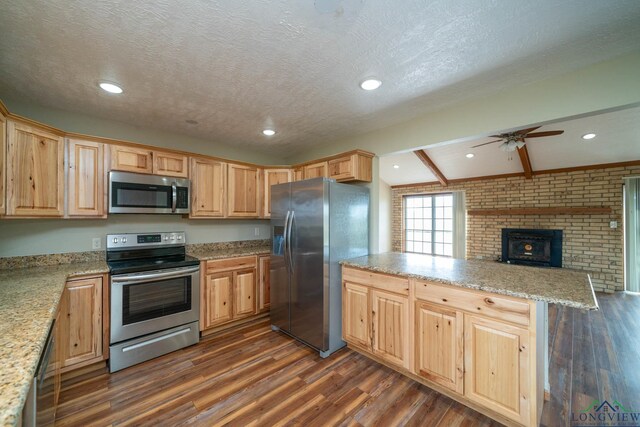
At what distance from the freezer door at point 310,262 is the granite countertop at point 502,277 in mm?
329

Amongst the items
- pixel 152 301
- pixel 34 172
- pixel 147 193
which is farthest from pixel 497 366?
pixel 34 172

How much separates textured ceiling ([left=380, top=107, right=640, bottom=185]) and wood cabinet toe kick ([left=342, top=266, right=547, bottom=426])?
1614 mm

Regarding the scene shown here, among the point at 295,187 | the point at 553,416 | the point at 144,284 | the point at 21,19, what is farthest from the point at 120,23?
the point at 553,416

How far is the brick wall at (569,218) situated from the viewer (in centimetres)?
463

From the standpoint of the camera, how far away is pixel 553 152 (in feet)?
14.9

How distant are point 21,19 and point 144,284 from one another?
208cm

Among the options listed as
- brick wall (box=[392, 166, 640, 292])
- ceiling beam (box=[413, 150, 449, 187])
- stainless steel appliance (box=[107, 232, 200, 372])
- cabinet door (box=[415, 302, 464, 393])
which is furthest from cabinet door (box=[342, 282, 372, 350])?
brick wall (box=[392, 166, 640, 292])

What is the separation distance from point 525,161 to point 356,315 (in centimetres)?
469

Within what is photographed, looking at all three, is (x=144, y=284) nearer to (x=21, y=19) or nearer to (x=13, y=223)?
(x=13, y=223)

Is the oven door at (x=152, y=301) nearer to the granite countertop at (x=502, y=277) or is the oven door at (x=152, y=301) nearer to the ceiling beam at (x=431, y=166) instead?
the granite countertop at (x=502, y=277)

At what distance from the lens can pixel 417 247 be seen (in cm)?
725

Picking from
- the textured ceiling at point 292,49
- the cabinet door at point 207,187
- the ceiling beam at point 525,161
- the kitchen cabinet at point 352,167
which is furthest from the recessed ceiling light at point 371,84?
the ceiling beam at point 525,161

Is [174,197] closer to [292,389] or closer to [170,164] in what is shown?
[170,164]

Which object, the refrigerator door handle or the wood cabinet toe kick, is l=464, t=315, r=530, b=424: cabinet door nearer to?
the wood cabinet toe kick
